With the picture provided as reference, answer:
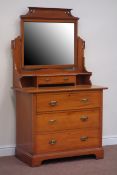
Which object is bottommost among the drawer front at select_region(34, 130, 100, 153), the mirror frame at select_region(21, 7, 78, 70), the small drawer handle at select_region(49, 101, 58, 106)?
the drawer front at select_region(34, 130, 100, 153)

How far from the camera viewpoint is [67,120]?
399 centimetres

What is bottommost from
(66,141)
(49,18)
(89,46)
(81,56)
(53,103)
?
(66,141)

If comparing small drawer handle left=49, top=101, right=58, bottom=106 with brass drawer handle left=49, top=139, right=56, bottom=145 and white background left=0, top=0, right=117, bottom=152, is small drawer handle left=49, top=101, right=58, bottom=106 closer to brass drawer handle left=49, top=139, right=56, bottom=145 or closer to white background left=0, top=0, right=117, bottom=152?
brass drawer handle left=49, top=139, right=56, bottom=145

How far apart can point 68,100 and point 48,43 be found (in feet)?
2.28

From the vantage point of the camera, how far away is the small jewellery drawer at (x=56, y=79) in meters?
4.09

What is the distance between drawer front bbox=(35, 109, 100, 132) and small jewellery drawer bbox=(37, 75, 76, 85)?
1.24 feet

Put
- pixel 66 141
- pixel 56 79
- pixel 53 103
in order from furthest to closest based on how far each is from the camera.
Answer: pixel 56 79, pixel 66 141, pixel 53 103

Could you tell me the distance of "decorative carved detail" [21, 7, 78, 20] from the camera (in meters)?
4.15

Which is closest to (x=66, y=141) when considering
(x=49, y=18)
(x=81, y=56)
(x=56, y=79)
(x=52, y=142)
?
(x=52, y=142)

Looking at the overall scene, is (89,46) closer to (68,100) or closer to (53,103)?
(68,100)

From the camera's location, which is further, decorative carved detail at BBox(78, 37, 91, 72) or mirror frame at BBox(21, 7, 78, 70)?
decorative carved detail at BBox(78, 37, 91, 72)

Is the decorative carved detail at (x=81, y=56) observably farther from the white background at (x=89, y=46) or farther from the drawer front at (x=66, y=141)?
the drawer front at (x=66, y=141)

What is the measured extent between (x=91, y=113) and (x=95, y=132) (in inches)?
8.3

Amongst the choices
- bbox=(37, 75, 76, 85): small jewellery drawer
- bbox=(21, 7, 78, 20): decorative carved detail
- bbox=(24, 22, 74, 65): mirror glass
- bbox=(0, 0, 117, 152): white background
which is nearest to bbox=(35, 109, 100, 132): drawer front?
bbox=(37, 75, 76, 85): small jewellery drawer
